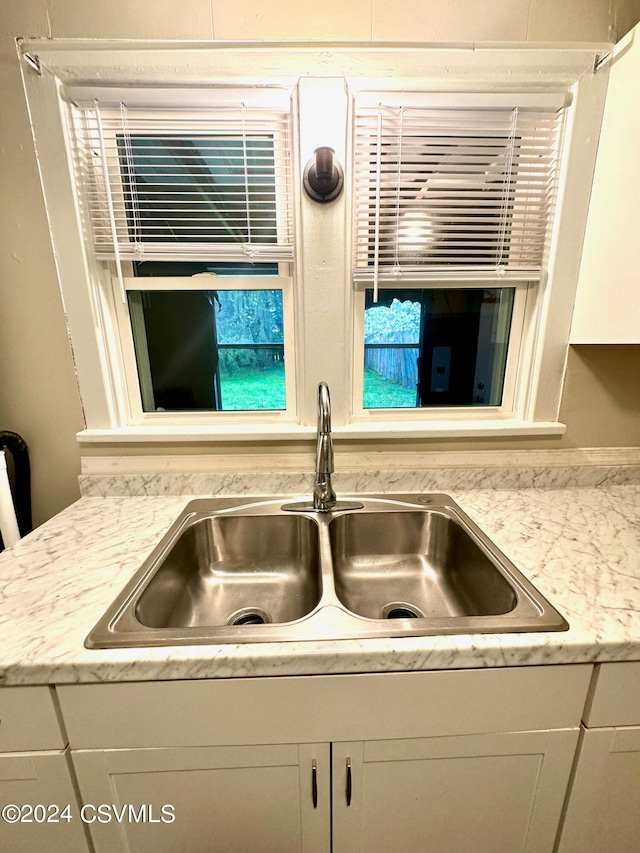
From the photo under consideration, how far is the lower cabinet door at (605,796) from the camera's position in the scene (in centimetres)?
76

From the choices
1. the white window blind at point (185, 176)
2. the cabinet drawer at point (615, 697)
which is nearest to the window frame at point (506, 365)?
the white window blind at point (185, 176)

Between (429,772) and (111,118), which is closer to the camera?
(429,772)

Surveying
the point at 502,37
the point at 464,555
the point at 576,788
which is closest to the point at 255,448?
the point at 464,555

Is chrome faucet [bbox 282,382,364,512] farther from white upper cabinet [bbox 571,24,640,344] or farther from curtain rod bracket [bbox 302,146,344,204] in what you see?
white upper cabinet [bbox 571,24,640,344]

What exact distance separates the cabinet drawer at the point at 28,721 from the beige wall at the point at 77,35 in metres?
0.77

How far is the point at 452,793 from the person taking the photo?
2.56ft

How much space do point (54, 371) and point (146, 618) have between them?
82 cm

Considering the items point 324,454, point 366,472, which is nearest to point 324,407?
point 324,454

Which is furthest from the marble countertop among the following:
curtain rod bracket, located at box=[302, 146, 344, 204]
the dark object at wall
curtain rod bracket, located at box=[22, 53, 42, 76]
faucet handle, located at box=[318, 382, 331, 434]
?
curtain rod bracket, located at box=[22, 53, 42, 76]

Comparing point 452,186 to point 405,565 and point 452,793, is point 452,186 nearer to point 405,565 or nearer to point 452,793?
point 405,565

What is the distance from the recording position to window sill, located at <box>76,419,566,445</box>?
122cm

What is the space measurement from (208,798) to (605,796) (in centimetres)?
82

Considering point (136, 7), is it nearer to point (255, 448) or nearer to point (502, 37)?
point (502, 37)

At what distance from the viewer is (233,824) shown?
0.78 metres
